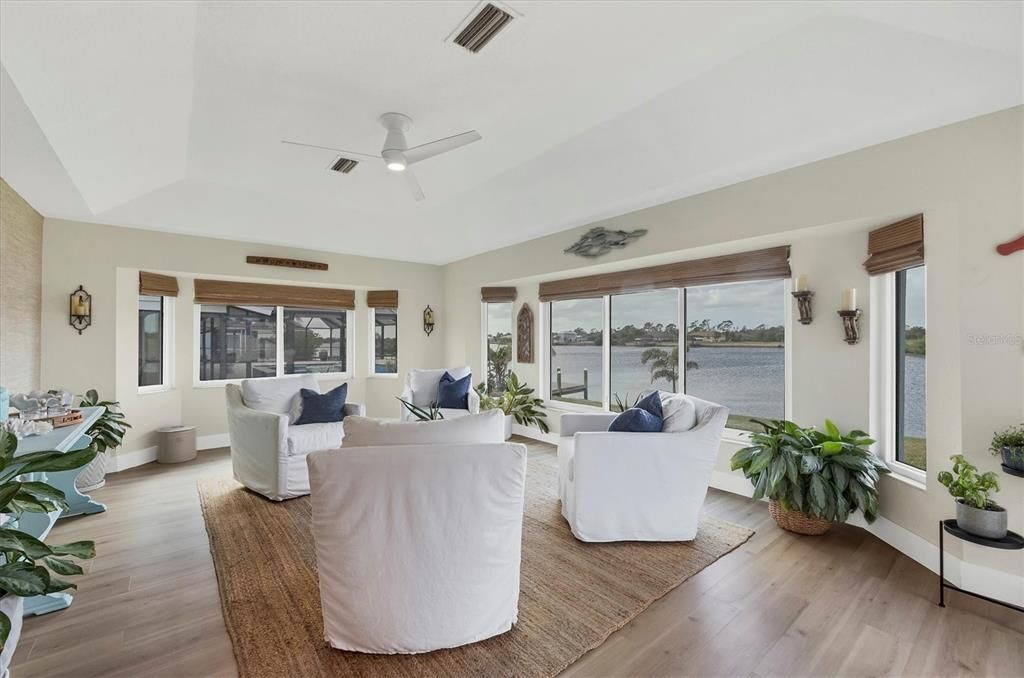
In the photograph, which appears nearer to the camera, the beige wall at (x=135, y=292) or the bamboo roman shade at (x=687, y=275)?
the bamboo roman shade at (x=687, y=275)

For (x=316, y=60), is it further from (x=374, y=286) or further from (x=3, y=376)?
(x=374, y=286)

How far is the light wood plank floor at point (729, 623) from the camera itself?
73.0 inches

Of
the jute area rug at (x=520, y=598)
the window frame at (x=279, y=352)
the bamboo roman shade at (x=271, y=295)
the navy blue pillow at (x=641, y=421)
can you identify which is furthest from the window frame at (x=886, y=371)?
the bamboo roman shade at (x=271, y=295)

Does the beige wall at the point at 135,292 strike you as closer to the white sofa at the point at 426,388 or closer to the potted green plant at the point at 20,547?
the white sofa at the point at 426,388

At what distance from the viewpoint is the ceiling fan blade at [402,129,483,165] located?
8.43 ft

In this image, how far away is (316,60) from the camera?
7.44 ft

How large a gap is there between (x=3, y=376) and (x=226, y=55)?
9.95ft

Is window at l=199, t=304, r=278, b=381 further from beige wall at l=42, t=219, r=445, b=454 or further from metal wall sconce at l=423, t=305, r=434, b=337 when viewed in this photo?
metal wall sconce at l=423, t=305, r=434, b=337

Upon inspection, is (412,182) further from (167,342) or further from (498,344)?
(167,342)

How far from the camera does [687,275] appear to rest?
4188mm

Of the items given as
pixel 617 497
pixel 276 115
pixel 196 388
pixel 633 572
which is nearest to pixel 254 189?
pixel 276 115

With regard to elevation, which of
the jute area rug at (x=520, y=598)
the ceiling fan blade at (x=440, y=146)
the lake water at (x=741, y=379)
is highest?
the ceiling fan blade at (x=440, y=146)

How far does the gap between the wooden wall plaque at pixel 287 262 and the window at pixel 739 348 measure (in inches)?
174

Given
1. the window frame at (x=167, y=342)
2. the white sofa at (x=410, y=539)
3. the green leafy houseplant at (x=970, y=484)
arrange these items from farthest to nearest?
1. the window frame at (x=167, y=342)
2. the green leafy houseplant at (x=970, y=484)
3. the white sofa at (x=410, y=539)
